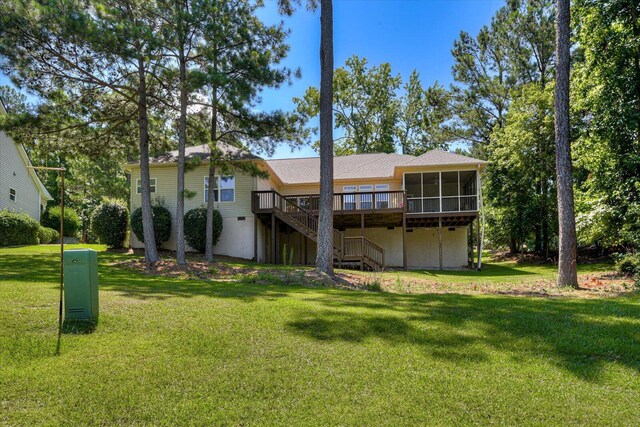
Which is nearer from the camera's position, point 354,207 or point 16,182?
point 354,207

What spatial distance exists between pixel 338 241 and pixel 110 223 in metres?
10.9

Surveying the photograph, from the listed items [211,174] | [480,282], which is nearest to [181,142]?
[211,174]

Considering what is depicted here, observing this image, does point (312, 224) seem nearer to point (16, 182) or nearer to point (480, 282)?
point (480, 282)

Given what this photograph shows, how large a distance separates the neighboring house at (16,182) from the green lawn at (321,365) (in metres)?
18.0

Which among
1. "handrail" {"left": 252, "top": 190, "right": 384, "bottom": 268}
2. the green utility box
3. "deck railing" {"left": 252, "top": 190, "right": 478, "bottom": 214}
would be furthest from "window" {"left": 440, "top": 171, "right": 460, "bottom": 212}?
the green utility box

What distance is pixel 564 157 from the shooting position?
34.2ft

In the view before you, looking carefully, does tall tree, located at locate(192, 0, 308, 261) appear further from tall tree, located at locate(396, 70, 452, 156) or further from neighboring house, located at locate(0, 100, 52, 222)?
tall tree, located at locate(396, 70, 452, 156)

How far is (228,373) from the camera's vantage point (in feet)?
13.0

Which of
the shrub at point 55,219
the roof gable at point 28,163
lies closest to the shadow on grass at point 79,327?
the roof gable at point 28,163

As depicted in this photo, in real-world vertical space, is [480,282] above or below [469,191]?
below

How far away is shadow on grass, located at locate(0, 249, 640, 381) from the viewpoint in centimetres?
445

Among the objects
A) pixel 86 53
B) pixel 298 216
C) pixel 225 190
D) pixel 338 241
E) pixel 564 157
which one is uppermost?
pixel 86 53

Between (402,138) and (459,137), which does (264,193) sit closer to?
(459,137)

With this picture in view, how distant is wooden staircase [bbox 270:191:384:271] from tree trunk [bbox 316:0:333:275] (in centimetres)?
492
